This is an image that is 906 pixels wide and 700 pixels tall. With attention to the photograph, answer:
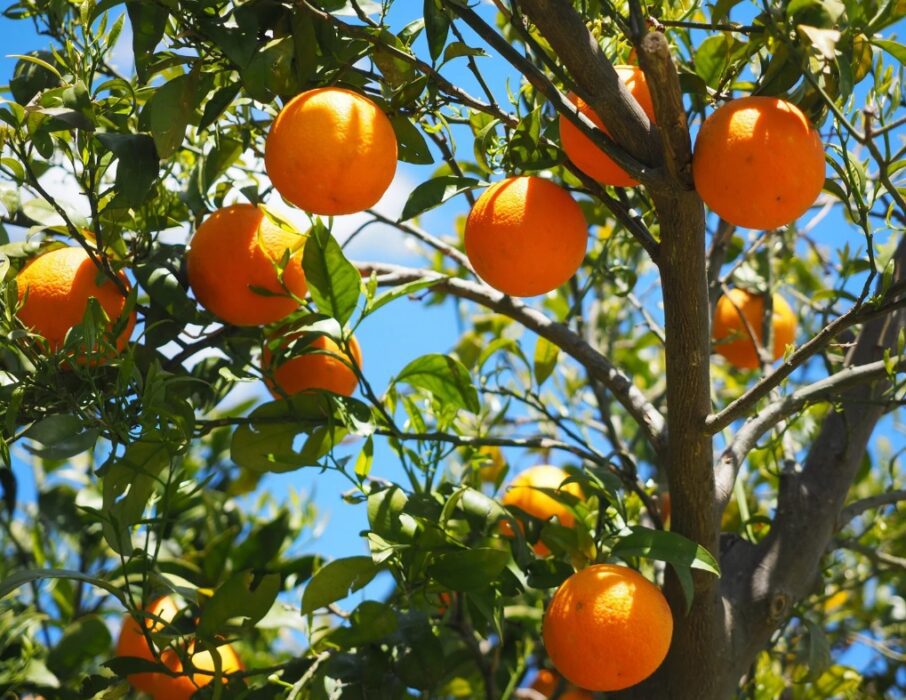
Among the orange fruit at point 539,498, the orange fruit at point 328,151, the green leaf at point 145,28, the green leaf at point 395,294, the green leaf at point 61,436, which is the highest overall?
the green leaf at point 145,28

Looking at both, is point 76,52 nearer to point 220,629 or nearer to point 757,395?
point 220,629

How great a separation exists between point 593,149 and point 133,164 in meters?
0.43

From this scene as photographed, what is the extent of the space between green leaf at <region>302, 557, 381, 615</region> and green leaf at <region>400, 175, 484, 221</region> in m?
0.36

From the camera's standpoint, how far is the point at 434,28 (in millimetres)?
974

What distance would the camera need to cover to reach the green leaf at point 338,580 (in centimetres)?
107

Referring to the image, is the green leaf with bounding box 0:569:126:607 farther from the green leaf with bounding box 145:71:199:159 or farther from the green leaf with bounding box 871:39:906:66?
the green leaf with bounding box 871:39:906:66

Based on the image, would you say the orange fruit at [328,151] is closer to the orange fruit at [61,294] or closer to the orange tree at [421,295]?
the orange tree at [421,295]

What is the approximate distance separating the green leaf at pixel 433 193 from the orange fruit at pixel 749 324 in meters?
0.70

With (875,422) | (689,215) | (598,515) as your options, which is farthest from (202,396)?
(875,422)

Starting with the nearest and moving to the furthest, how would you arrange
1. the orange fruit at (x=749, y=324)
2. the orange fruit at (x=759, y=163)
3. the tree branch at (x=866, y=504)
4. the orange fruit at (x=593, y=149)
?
the orange fruit at (x=759, y=163), the orange fruit at (x=593, y=149), the tree branch at (x=866, y=504), the orange fruit at (x=749, y=324)

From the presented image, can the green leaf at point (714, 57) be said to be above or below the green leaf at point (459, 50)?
above

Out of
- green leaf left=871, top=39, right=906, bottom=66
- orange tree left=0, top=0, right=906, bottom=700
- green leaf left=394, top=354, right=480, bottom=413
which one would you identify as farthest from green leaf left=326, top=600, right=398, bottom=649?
green leaf left=871, top=39, right=906, bottom=66

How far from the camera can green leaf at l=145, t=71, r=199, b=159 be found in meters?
0.96

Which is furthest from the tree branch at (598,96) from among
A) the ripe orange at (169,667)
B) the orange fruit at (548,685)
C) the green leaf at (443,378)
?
the orange fruit at (548,685)
